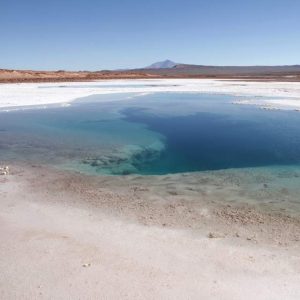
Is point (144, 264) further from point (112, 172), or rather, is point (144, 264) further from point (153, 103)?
point (153, 103)

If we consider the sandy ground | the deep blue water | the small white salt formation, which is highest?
the small white salt formation

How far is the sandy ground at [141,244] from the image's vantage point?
3711 mm

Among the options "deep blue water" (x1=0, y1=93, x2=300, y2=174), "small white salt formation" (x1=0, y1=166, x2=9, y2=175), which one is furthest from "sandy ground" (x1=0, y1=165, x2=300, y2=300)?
"deep blue water" (x1=0, y1=93, x2=300, y2=174)

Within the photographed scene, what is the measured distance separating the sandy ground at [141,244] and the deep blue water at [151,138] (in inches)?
70.1

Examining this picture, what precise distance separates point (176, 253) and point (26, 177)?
3.73 meters

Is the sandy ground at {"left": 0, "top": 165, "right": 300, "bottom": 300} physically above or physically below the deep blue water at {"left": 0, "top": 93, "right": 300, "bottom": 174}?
above

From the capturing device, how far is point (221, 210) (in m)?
5.63

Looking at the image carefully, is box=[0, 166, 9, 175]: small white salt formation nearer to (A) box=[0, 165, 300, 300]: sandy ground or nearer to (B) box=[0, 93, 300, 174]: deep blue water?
(A) box=[0, 165, 300, 300]: sandy ground

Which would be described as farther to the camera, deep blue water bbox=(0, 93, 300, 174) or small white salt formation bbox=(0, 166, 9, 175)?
deep blue water bbox=(0, 93, 300, 174)

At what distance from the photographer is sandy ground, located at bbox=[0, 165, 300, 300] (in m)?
3.71

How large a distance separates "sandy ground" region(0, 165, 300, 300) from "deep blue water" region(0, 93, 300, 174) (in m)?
1.78

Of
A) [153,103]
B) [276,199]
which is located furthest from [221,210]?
[153,103]

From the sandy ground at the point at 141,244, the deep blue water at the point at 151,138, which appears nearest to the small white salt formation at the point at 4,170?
the sandy ground at the point at 141,244

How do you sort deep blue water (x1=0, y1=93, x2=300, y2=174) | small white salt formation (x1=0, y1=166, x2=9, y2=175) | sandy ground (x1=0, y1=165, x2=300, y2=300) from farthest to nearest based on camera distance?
deep blue water (x1=0, y1=93, x2=300, y2=174) → small white salt formation (x1=0, y1=166, x2=9, y2=175) → sandy ground (x1=0, y1=165, x2=300, y2=300)
